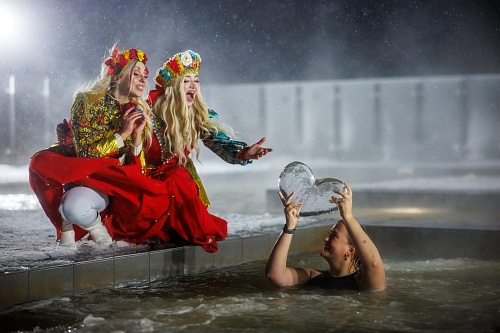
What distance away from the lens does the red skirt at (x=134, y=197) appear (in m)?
4.91

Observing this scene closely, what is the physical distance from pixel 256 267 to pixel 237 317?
184 cm

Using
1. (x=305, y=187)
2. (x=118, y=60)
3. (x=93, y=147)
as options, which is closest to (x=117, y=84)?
(x=118, y=60)

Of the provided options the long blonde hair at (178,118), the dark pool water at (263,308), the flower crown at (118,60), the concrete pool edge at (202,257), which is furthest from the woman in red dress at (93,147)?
the dark pool water at (263,308)

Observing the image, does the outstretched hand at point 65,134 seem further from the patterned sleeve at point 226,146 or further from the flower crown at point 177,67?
the patterned sleeve at point 226,146

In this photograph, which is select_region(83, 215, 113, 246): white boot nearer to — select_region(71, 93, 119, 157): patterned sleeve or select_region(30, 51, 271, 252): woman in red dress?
select_region(30, 51, 271, 252): woman in red dress

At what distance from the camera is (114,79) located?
5348 mm

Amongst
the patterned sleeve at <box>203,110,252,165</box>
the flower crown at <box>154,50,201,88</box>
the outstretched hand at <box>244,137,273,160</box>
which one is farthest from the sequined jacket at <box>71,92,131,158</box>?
the outstretched hand at <box>244,137,273,160</box>

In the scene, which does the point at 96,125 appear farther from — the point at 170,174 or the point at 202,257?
the point at 202,257

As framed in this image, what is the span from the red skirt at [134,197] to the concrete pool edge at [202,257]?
0.21 m

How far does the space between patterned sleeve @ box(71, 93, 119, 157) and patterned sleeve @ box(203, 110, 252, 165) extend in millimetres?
887

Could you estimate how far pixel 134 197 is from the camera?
5.11 m

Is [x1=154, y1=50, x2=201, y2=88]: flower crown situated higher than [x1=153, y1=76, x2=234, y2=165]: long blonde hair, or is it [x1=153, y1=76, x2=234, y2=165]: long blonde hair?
[x1=154, y1=50, x2=201, y2=88]: flower crown

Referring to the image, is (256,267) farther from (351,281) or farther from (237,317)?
(237,317)

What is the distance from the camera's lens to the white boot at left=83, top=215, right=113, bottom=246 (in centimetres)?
521
